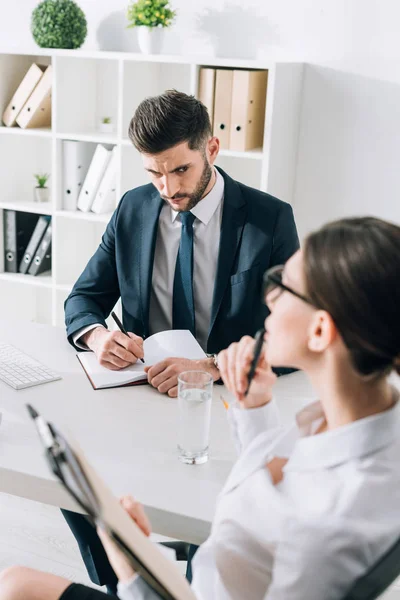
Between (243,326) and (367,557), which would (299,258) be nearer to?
(367,557)

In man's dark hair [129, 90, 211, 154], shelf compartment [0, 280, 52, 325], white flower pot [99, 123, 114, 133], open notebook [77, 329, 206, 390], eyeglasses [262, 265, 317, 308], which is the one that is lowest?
shelf compartment [0, 280, 52, 325]

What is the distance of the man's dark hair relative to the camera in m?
1.92

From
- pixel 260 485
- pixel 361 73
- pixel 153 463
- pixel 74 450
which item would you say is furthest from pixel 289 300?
pixel 361 73

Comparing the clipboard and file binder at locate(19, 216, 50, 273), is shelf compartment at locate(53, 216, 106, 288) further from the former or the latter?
the clipboard

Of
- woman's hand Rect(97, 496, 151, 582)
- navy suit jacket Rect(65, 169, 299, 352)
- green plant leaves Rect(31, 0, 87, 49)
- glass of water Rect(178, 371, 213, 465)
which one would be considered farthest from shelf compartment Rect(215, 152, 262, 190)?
woman's hand Rect(97, 496, 151, 582)

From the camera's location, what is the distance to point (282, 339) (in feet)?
3.55

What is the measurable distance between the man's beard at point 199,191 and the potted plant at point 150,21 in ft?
3.89

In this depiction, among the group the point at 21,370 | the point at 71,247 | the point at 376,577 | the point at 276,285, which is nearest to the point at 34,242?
the point at 71,247

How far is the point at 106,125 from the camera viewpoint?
3398 millimetres

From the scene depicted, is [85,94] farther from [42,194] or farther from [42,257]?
[42,257]

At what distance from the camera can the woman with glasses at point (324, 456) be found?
93cm

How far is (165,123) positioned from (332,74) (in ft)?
4.21

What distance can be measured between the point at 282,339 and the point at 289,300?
0.06 metres

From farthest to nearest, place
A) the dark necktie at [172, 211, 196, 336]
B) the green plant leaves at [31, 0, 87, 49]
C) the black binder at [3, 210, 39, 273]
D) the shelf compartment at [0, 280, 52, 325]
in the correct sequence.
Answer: the shelf compartment at [0, 280, 52, 325], the black binder at [3, 210, 39, 273], the green plant leaves at [31, 0, 87, 49], the dark necktie at [172, 211, 196, 336]
